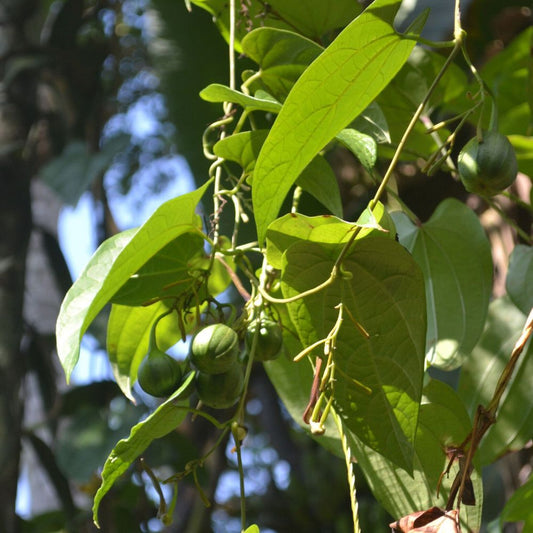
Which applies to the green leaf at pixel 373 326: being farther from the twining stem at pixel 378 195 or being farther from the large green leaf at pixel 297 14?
the large green leaf at pixel 297 14

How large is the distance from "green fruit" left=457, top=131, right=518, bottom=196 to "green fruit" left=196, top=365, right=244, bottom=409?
0.58 ft

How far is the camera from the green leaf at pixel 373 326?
1.34 feet

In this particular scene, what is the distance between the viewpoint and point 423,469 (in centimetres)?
50

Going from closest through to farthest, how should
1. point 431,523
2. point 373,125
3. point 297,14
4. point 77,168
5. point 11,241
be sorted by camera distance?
point 431,523 < point 373,125 < point 297,14 < point 11,241 < point 77,168

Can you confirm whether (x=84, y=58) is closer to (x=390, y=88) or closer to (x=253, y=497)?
(x=390, y=88)

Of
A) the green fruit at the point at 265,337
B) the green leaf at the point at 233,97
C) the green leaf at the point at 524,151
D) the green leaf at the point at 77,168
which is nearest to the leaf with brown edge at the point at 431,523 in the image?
the green fruit at the point at 265,337

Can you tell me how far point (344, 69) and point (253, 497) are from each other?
1878 mm

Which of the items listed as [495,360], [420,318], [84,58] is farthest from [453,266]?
[84,58]

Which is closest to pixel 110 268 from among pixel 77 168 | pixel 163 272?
pixel 163 272

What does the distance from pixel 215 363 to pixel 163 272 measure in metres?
0.10

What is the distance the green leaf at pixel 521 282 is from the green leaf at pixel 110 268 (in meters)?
0.27

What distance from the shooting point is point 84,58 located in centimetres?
132

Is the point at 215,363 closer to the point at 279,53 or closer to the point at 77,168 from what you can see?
the point at 279,53

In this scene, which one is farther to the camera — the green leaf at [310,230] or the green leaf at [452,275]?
the green leaf at [452,275]
